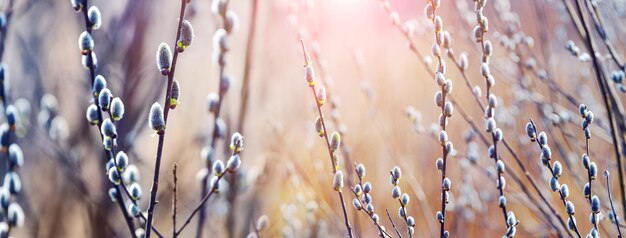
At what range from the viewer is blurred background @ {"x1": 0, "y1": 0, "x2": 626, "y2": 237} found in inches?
71.0

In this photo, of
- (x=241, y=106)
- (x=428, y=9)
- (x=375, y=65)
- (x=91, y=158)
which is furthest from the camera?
(x=375, y=65)

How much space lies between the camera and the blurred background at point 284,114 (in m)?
1.80

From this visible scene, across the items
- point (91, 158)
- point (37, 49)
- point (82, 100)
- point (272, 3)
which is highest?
point (37, 49)

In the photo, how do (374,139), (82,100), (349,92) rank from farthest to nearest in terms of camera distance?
(349,92) → (374,139) → (82,100)

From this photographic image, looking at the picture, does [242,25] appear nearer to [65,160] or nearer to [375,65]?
[375,65]

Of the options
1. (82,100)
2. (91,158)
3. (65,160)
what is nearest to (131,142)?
(65,160)

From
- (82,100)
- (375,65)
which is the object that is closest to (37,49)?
(82,100)

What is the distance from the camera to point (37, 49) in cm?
283

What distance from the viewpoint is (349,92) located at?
4445mm

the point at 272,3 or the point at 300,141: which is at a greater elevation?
the point at 272,3

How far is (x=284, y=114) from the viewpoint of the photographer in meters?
3.44

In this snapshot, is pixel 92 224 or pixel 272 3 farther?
pixel 272 3

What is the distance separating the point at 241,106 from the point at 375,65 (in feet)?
7.17

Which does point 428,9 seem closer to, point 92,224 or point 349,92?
point 92,224
